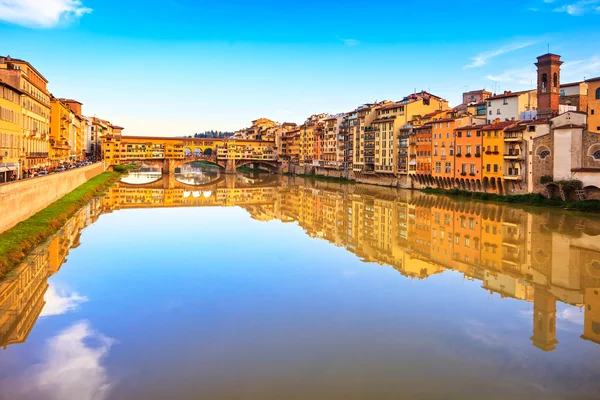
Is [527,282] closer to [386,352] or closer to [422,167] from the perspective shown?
[386,352]

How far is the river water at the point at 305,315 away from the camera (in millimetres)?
7172

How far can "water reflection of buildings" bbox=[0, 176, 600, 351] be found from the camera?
1110 centimetres

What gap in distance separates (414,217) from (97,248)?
15.2 m

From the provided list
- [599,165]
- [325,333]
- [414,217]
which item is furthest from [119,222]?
[599,165]

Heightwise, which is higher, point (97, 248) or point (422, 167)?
point (422, 167)

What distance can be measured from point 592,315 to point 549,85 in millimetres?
23781

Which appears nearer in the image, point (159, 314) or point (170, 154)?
point (159, 314)

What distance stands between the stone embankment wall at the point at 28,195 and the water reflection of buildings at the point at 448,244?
1503 millimetres

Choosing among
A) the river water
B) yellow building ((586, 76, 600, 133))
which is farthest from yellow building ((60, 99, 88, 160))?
yellow building ((586, 76, 600, 133))

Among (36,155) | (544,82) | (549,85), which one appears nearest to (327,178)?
(544,82)

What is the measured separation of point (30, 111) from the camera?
92.7 ft

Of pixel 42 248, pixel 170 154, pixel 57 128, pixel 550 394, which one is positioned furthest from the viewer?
pixel 170 154

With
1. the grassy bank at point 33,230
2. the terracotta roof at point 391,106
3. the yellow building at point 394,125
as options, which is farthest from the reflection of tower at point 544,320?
the terracotta roof at point 391,106

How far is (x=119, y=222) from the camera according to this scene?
23812mm
